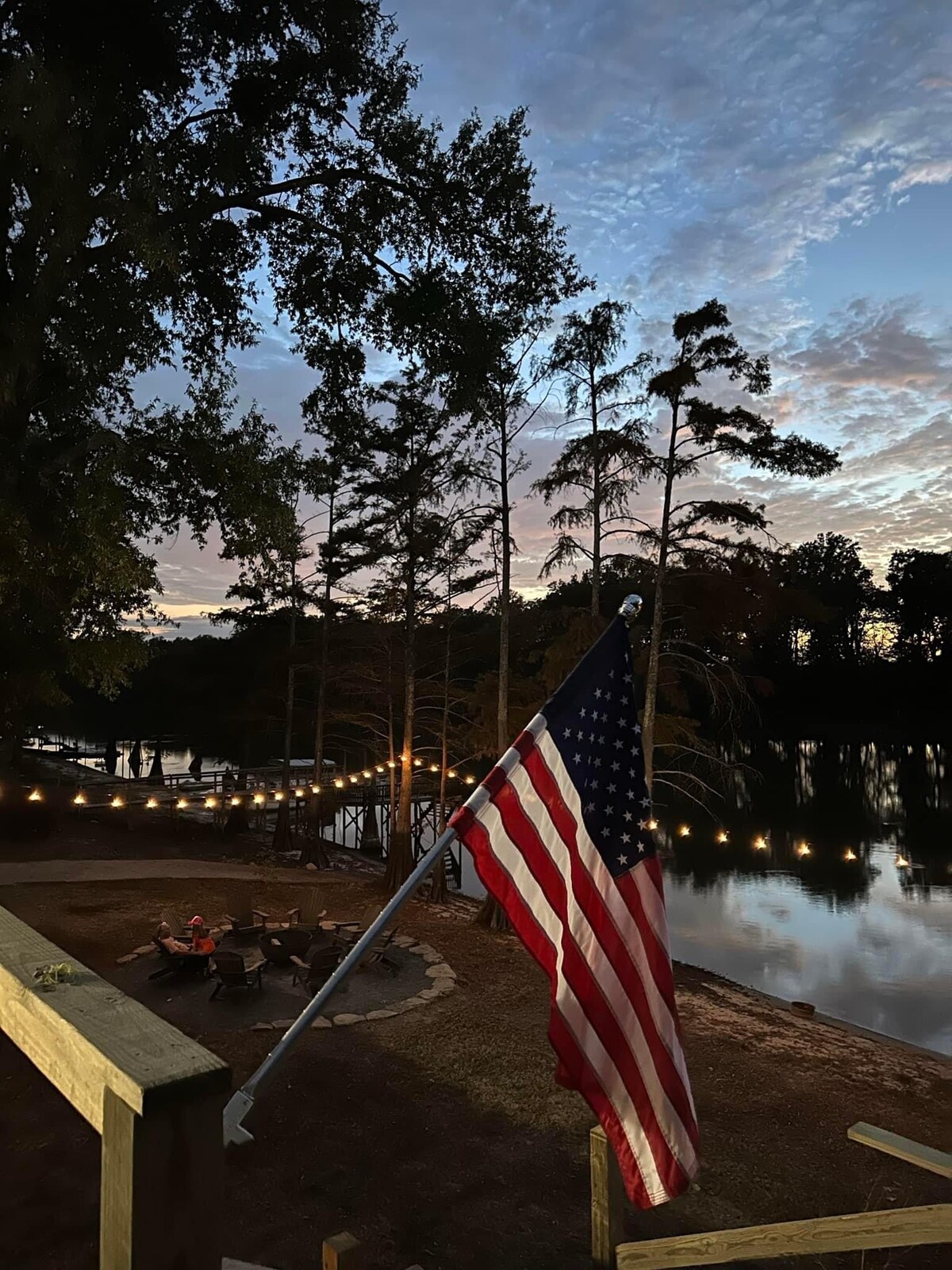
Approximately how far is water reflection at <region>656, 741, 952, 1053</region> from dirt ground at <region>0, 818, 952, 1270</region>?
26.6 ft

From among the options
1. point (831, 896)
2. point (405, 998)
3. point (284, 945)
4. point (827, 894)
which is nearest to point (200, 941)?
point (284, 945)

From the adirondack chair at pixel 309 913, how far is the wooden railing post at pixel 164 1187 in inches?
518

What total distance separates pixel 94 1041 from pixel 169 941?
36.2 ft

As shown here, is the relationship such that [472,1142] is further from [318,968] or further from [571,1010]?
[571,1010]

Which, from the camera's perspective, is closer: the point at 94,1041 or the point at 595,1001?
the point at 94,1041

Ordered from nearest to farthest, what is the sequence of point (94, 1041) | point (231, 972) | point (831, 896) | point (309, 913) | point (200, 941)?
point (94, 1041), point (231, 972), point (200, 941), point (309, 913), point (831, 896)

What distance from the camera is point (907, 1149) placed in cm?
352

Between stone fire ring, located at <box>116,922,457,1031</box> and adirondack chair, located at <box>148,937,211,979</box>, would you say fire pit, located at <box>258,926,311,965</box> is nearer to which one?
adirondack chair, located at <box>148,937,211,979</box>

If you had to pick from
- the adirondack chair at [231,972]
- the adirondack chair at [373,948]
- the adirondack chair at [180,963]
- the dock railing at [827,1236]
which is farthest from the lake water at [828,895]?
the dock railing at [827,1236]

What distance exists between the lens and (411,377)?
11.9 metres

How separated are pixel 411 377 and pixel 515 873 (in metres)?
9.93

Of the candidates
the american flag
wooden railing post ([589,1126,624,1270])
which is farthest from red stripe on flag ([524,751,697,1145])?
wooden railing post ([589,1126,624,1270])

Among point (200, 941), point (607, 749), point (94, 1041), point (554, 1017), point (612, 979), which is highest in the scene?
point (607, 749)

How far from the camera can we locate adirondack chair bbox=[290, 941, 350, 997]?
11.2 meters
